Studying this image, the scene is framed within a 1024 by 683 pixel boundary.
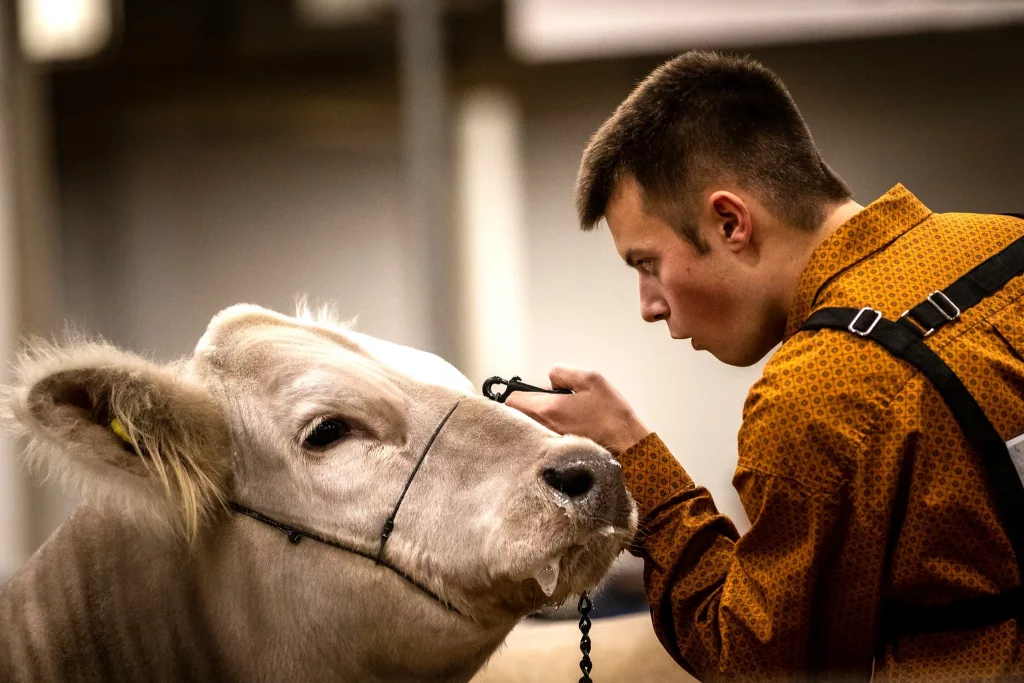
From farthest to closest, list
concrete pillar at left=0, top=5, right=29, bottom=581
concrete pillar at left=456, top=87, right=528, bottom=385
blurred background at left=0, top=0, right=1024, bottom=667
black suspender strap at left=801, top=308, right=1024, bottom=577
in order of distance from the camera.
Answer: concrete pillar at left=456, top=87, right=528, bottom=385 < concrete pillar at left=0, top=5, right=29, bottom=581 < blurred background at left=0, top=0, right=1024, bottom=667 < black suspender strap at left=801, top=308, right=1024, bottom=577

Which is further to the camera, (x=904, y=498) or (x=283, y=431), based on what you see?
(x=283, y=431)

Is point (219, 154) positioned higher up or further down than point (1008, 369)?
higher up

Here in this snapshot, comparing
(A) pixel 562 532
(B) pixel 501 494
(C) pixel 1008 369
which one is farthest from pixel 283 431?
(C) pixel 1008 369

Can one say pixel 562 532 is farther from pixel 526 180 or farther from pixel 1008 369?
pixel 526 180

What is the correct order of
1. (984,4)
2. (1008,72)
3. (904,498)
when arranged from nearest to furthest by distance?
(904,498), (984,4), (1008,72)

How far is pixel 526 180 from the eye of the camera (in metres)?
4.05

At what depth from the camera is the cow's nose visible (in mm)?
1359

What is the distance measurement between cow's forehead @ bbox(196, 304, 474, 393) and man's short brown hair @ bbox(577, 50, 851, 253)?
1.20ft

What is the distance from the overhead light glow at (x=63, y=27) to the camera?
412cm

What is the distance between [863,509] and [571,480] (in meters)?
0.36

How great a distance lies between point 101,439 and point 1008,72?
3085mm

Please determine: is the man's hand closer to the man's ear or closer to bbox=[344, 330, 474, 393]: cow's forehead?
bbox=[344, 330, 474, 393]: cow's forehead

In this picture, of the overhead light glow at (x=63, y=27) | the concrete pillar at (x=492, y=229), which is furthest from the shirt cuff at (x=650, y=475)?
the overhead light glow at (x=63, y=27)

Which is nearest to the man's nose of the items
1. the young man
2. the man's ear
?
the young man
